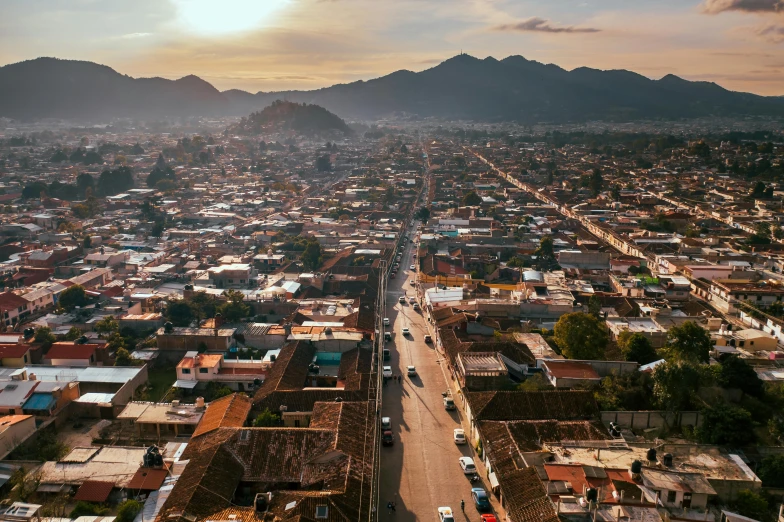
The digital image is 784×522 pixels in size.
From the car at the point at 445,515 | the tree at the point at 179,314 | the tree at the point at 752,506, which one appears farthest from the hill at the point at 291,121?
the tree at the point at 752,506

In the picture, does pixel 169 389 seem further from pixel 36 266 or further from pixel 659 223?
pixel 659 223

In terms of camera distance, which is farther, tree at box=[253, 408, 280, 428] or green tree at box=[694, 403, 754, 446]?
tree at box=[253, 408, 280, 428]

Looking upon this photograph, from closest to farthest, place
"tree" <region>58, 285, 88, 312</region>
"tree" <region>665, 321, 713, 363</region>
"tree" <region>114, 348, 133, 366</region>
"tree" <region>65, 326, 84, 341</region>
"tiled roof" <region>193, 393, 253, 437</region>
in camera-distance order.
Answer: "tiled roof" <region>193, 393, 253, 437</region> < "tree" <region>665, 321, 713, 363</region> < "tree" <region>114, 348, 133, 366</region> < "tree" <region>65, 326, 84, 341</region> < "tree" <region>58, 285, 88, 312</region>

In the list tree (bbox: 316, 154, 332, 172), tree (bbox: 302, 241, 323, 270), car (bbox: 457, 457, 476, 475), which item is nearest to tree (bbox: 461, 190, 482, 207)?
tree (bbox: 302, 241, 323, 270)

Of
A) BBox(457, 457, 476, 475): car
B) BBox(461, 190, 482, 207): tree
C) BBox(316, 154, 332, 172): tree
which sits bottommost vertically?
BBox(457, 457, 476, 475): car

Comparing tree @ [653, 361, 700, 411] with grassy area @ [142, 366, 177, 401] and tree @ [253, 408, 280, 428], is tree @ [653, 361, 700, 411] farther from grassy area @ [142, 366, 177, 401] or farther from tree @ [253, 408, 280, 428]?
grassy area @ [142, 366, 177, 401]

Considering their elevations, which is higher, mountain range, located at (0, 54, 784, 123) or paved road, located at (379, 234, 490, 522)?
mountain range, located at (0, 54, 784, 123)
